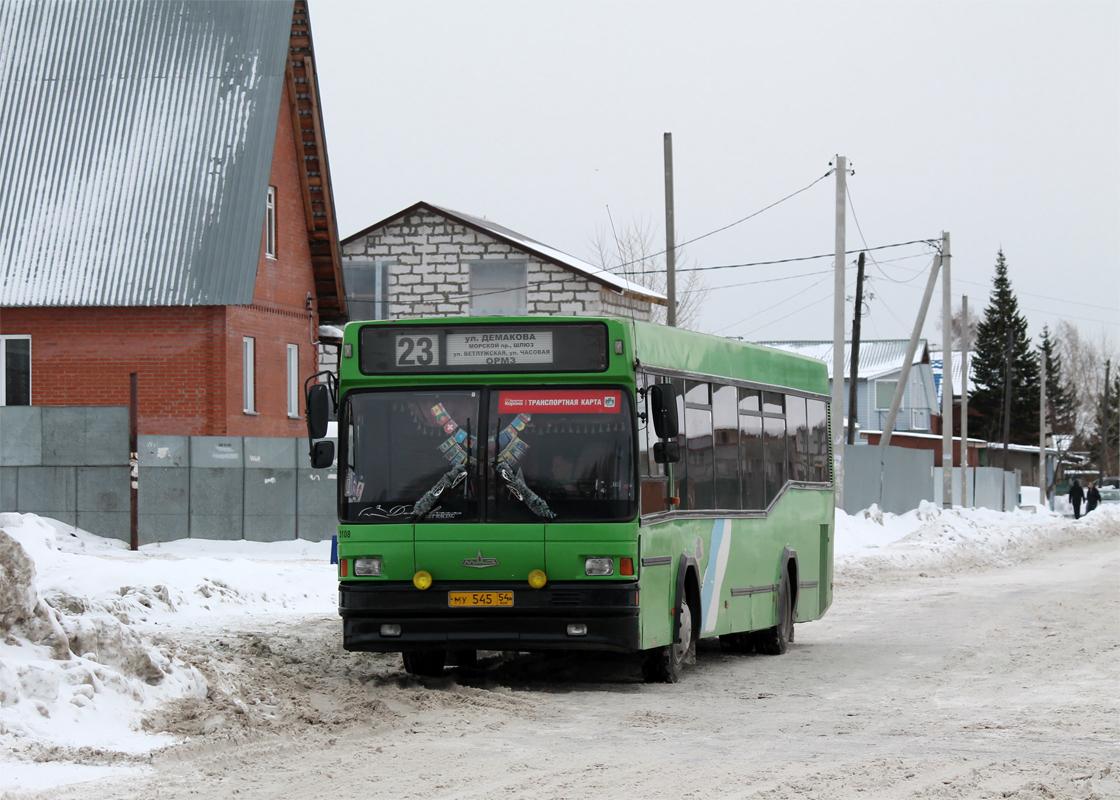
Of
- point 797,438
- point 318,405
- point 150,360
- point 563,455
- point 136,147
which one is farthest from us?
point 136,147

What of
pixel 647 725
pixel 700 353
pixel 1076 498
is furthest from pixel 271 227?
pixel 1076 498

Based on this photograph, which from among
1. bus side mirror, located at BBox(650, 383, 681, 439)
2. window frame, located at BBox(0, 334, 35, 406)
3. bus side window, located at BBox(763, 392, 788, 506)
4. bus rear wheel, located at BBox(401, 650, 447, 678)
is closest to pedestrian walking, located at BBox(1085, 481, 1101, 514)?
window frame, located at BBox(0, 334, 35, 406)

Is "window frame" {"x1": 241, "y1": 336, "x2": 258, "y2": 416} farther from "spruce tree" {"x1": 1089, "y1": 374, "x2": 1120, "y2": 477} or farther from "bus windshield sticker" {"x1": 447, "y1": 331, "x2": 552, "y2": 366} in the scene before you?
"spruce tree" {"x1": 1089, "y1": 374, "x2": 1120, "y2": 477}

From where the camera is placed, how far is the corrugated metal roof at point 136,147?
99.3ft

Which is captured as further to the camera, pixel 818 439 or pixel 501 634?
pixel 818 439

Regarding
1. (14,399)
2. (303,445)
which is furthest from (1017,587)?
(14,399)

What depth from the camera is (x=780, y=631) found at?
1575cm

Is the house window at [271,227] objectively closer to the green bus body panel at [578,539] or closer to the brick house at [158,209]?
the brick house at [158,209]

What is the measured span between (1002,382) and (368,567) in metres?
89.5

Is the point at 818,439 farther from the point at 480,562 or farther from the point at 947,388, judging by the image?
the point at 947,388

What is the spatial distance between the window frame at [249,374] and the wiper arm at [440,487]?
20.7 metres

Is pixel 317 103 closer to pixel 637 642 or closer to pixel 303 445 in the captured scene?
pixel 303 445

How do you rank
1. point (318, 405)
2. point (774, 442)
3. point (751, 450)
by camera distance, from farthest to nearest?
point (774, 442)
point (751, 450)
point (318, 405)

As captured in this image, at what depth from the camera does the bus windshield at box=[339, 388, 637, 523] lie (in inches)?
457
